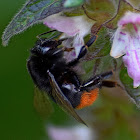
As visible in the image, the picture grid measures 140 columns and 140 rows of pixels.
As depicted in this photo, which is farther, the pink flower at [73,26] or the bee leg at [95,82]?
the bee leg at [95,82]

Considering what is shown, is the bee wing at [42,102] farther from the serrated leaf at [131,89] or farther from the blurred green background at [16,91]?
the blurred green background at [16,91]

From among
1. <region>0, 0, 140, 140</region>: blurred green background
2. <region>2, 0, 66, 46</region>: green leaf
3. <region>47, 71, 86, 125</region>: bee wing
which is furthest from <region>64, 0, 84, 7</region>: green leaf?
<region>0, 0, 140, 140</region>: blurred green background

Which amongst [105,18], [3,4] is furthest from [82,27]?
[3,4]

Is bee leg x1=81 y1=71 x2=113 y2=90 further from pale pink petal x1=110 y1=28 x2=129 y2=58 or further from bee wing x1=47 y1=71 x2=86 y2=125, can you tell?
pale pink petal x1=110 y1=28 x2=129 y2=58

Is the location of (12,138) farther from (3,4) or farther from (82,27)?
(82,27)

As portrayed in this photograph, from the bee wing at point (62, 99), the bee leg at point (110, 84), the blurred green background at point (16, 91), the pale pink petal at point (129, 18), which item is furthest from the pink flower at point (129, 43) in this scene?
the blurred green background at point (16, 91)

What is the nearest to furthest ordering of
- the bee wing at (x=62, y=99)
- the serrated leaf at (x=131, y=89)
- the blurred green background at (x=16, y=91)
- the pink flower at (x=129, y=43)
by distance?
the pink flower at (x=129, y=43)
the bee wing at (x=62, y=99)
the serrated leaf at (x=131, y=89)
the blurred green background at (x=16, y=91)
